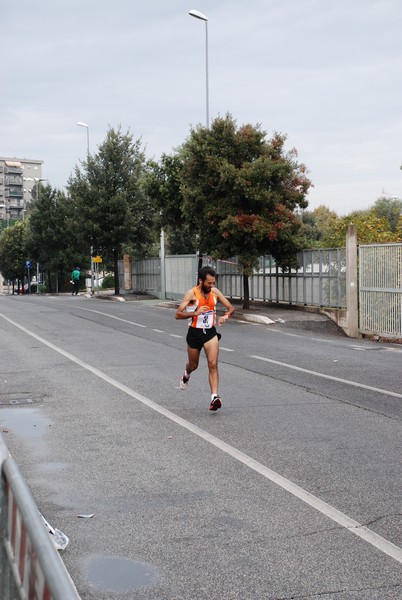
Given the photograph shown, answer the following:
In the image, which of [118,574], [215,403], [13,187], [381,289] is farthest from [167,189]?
[13,187]

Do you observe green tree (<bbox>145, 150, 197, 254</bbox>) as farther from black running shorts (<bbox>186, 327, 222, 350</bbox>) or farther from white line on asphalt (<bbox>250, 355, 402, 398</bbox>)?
black running shorts (<bbox>186, 327, 222, 350</bbox>)

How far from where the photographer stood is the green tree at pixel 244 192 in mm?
26422

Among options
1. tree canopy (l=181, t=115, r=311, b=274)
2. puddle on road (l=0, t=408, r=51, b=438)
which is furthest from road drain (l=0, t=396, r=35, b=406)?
tree canopy (l=181, t=115, r=311, b=274)

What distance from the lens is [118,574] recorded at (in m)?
4.50

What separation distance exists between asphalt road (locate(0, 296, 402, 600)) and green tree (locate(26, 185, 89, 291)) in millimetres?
52862

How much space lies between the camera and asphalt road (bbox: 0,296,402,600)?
4.49 metres

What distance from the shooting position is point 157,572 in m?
4.50

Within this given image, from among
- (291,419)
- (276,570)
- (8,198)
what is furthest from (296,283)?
(8,198)

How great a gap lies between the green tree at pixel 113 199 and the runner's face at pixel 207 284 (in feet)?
119

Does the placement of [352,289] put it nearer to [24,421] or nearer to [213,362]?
[213,362]

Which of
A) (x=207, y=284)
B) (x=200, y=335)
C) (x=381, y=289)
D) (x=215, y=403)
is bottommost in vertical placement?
(x=215, y=403)

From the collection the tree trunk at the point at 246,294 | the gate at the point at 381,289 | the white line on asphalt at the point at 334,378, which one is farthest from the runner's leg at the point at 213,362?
the tree trunk at the point at 246,294

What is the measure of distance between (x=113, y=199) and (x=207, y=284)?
3659 cm

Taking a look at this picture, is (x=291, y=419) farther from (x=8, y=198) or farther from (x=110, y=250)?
(x=8, y=198)
